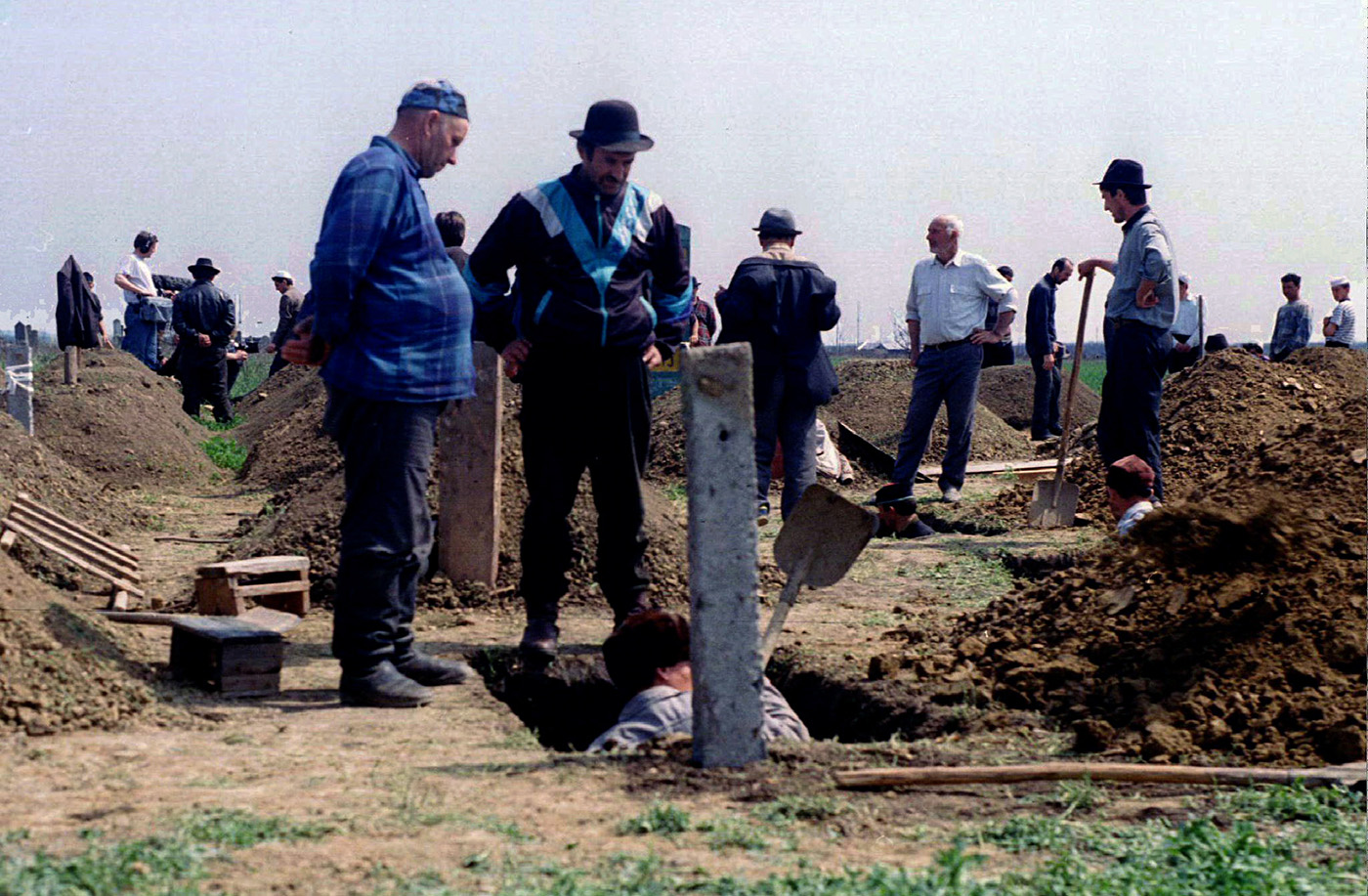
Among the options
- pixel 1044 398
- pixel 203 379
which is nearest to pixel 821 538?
pixel 1044 398

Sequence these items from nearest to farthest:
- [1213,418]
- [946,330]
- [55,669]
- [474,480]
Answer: [55,669] < [474,480] < [946,330] < [1213,418]

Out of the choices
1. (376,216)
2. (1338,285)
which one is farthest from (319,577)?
(1338,285)

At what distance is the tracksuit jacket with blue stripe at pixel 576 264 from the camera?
574cm

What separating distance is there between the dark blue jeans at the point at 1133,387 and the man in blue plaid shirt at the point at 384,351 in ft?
16.0

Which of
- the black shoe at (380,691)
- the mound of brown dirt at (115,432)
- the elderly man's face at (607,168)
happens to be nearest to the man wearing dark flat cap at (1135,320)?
the elderly man's face at (607,168)

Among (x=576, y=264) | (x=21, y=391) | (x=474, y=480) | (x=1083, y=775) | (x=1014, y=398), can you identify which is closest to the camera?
(x=1083, y=775)

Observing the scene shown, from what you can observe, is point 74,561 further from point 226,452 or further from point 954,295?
point 226,452

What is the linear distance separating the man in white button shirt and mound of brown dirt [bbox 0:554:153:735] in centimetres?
624

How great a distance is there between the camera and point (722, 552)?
416cm

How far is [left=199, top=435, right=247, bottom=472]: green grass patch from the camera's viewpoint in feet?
52.9

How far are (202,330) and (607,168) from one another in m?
13.1

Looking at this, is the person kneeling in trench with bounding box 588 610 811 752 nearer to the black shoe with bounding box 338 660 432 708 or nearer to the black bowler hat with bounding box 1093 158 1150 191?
the black shoe with bounding box 338 660 432 708

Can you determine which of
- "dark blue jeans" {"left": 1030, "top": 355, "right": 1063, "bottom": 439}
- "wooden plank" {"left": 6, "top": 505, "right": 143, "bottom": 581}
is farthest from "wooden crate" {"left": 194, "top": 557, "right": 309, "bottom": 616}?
"dark blue jeans" {"left": 1030, "top": 355, "right": 1063, "bottom": 439}

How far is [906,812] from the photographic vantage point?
3.83m
